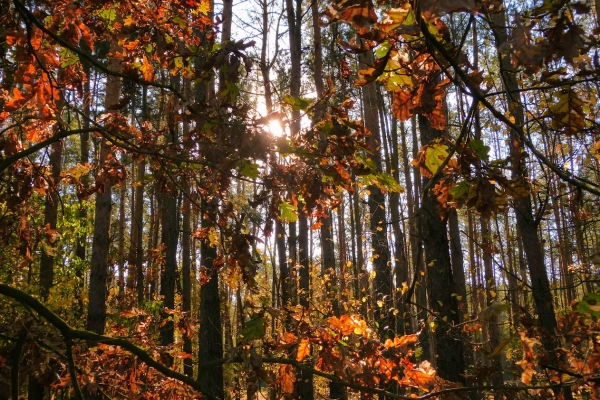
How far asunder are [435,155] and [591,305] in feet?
2.36

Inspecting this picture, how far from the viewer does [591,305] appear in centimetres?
149

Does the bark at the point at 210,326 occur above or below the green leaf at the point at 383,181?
below

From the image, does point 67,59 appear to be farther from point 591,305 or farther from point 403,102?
point 591,305

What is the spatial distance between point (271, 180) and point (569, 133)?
1.42m

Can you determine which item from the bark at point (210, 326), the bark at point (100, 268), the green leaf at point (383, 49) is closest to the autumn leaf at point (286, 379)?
the green leaf at point (383, 49)

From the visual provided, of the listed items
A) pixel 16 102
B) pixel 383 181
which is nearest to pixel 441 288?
pixel 383 181

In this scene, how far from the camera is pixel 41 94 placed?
7.62 feet

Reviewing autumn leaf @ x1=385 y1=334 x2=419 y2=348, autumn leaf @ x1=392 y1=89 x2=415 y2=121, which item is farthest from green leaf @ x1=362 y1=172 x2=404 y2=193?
autumn leaf @ x1=385 y1=334 x2=419 y2=348

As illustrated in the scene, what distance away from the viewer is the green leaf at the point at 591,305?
1476 millimetres

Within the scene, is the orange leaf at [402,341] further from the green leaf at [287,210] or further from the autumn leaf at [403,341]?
the green leaf at [287,210]

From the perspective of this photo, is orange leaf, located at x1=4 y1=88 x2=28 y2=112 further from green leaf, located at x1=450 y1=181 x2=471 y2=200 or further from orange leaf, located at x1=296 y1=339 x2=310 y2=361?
green leaf, located at x1=450 y1=181 x2=471 y2=200

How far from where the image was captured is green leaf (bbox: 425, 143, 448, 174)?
1.80 m

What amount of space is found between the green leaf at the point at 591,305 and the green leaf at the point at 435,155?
66 centimetres

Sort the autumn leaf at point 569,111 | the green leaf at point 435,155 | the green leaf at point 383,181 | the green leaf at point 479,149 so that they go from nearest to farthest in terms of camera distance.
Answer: the autumn leaf at point 569,111 < the green leaf at point 479,149 < the green leaf at point 435,155 < the green leaf at point 383,181
